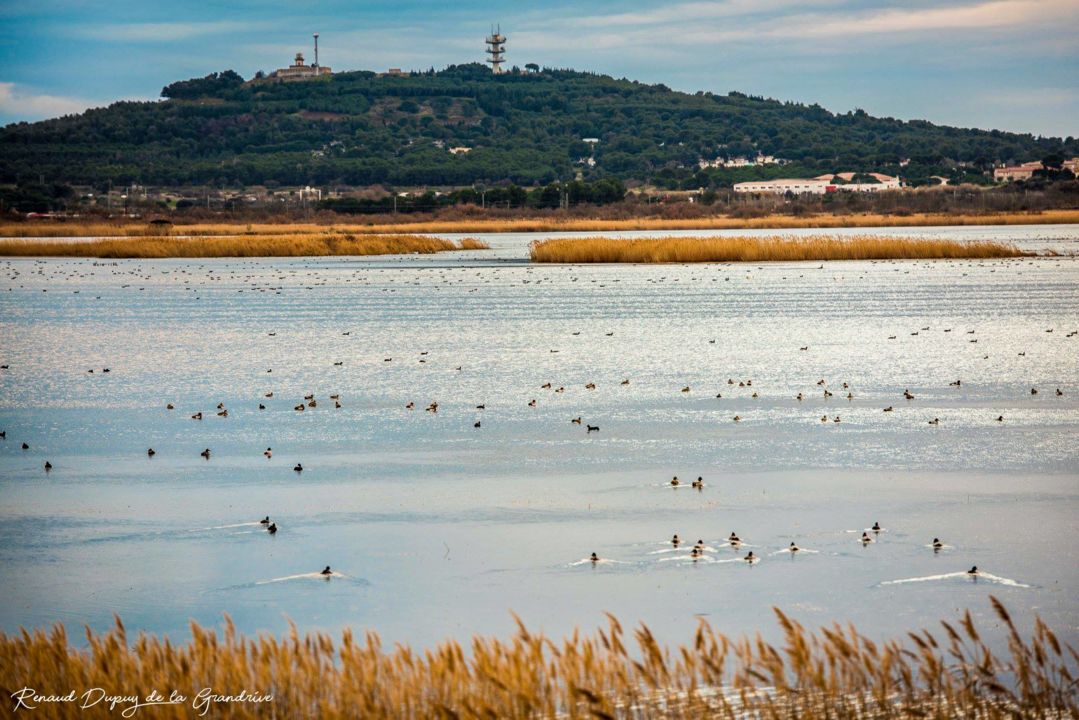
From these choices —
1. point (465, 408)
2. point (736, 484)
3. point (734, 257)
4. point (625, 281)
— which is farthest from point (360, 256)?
point (736, 484)

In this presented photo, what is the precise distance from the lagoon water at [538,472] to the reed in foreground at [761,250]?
24.8 metres

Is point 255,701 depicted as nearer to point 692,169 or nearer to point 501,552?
point 501,552

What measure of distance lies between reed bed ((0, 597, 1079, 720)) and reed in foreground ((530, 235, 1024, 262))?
153 feet

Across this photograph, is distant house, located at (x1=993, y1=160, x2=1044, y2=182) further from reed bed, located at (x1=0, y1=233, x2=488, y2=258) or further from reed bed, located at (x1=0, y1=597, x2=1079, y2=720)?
reed bed, located at (x1=0, y1=597, x2=1079, y2=720)

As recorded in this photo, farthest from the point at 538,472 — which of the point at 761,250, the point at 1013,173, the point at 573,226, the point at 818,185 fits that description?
the point at 1013,173

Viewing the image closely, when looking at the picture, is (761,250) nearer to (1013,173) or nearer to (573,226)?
(573,226)

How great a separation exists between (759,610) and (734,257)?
46.3m

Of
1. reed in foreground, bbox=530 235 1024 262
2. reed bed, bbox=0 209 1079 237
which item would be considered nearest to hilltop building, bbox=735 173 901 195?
reed bed, bbox=0 209 1079 237

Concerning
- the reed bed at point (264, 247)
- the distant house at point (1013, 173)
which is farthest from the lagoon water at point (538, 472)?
the distant house at point (1013, 173)

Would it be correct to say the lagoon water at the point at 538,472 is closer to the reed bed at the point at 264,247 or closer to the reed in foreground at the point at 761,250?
the reed in foreground at the point at 761,250

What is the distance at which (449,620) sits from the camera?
8133 mm

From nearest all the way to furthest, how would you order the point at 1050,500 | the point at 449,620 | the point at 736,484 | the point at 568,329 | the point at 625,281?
the point at 449,620 → the point at 1050,500 → the point at 736,484 → the point at 568,329 → the point at 625,281

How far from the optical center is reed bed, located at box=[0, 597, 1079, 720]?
6.27 metres

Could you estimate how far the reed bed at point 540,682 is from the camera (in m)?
6.27
